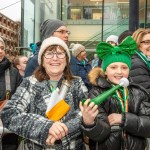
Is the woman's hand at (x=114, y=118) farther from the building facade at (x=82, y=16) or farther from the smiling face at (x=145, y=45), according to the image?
the building facade at (x=82, y=16)

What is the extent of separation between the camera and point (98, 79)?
3154 millimetres

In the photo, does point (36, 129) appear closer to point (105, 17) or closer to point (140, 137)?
point (140, 137)

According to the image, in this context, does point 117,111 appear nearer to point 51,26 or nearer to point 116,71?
point 116,71

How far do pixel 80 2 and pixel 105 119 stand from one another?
14678 millimetres

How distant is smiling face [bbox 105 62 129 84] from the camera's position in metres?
3.14

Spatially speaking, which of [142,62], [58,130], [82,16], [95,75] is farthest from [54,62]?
[82,16]

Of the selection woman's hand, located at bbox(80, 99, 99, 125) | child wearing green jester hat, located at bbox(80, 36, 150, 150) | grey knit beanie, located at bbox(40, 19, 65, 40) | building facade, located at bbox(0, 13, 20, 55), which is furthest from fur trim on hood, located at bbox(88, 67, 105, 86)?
Answer: building facade, located at bbox(0, 13, 20, 55)

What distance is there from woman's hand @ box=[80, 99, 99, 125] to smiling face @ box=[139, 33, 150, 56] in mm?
1619

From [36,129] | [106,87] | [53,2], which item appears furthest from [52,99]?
[53,2]

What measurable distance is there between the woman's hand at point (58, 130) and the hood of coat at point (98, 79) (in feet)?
1.72

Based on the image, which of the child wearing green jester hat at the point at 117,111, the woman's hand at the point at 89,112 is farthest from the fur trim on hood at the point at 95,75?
the woman's hand at the point at 89,112

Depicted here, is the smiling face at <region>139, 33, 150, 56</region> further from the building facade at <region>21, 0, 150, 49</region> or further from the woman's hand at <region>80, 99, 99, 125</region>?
the building facade at <region>21, 0, 150, 49</region>

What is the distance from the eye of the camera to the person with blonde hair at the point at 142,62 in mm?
3659

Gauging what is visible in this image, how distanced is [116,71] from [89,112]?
2.12ft
